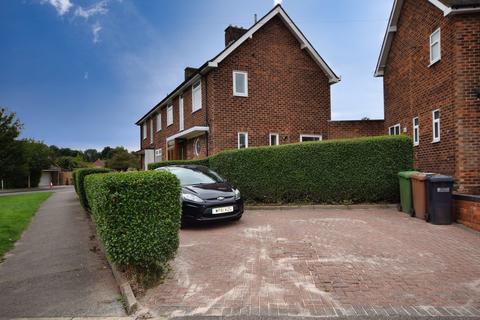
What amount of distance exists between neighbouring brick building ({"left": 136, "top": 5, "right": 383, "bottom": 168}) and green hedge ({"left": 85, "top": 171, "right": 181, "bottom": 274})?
11.4 meters

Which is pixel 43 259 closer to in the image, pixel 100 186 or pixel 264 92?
pixel 100 186

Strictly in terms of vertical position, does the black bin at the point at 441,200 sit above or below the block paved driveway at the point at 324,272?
above

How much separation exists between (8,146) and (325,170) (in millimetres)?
41991

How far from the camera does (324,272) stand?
202 inches

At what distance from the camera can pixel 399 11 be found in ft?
52.8

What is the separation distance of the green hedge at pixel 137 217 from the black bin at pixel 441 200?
21.7 ft

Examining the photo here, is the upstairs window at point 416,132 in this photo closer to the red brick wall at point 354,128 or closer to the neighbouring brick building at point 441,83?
the neighbouring brick building at point 441,83

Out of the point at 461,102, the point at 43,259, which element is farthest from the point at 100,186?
the point at 461,102

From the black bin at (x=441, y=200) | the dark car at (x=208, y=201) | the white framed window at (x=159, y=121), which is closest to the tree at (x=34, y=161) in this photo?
the white framed window at (x=159, y=121)

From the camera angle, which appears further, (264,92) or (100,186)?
(264,92)

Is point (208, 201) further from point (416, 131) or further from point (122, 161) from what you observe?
point (122, 161)

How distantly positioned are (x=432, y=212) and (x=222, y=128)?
9922mm

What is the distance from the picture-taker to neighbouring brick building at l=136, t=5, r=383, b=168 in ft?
54.0

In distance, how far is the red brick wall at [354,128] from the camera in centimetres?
1852
